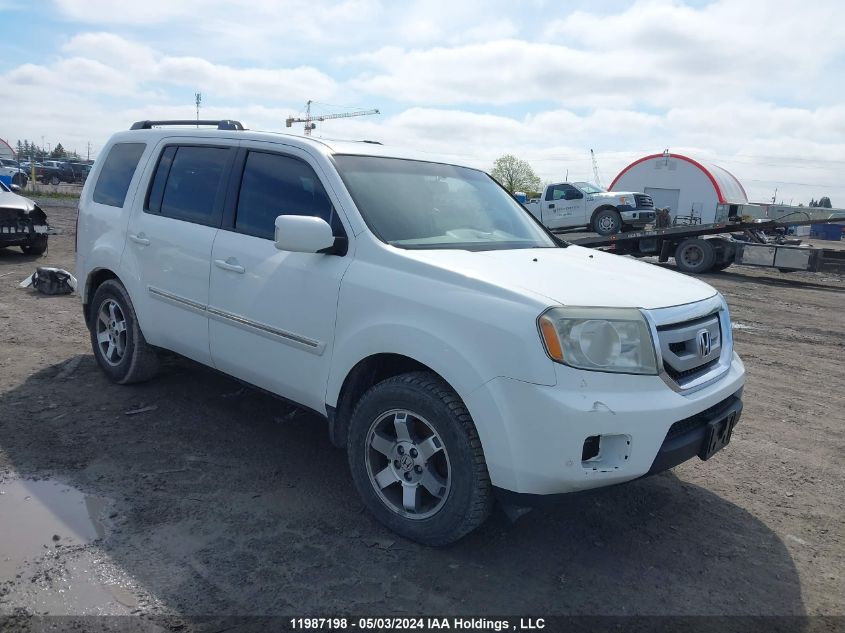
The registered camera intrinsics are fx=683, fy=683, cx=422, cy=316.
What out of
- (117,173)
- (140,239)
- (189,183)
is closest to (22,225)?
(117,173)

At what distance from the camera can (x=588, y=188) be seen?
22516 millimetres

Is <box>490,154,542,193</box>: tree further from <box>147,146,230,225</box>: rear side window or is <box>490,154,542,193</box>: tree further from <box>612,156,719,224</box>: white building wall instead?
<box>147,146,230,225</box>: rear side window

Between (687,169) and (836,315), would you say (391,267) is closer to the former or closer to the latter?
(836,315)

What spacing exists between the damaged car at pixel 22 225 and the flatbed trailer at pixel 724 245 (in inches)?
474

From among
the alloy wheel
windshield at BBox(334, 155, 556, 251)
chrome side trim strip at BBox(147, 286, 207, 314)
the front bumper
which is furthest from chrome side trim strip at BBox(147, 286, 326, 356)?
the front bumper

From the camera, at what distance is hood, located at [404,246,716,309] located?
3.01 m

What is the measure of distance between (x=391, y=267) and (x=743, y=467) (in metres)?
2.77

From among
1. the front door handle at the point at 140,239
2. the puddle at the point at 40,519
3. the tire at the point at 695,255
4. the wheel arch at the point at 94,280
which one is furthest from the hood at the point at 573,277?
the tire at the point at 695,255

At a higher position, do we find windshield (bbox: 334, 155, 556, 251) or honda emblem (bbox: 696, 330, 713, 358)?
windshield (bbox: 334, 155, 556, 251)

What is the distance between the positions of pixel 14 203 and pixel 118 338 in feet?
30.2

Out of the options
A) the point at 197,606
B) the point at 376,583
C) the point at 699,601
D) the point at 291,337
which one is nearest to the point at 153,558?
the point at 197,606

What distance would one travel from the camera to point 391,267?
11.0ft

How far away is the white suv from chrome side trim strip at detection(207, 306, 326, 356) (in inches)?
0.4

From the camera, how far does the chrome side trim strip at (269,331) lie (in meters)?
3.59
